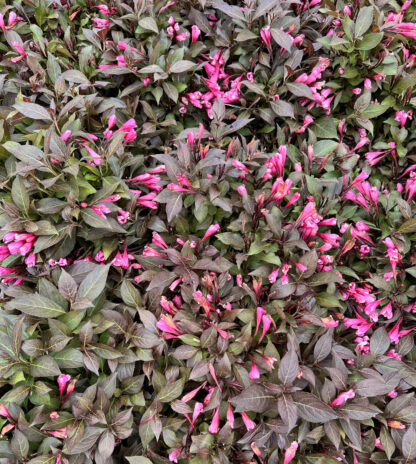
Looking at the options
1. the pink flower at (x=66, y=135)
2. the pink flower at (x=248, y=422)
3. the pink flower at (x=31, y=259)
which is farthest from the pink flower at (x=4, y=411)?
the pink flower at (x=66, y=135)

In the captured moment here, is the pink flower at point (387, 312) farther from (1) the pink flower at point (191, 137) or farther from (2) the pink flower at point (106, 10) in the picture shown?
(2) the pink flower at point (106, 10)

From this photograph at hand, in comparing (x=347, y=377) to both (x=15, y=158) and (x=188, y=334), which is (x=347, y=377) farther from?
(x=15, y=158)

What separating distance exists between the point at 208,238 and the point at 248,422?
0.84 meters

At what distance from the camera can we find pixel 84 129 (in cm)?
201

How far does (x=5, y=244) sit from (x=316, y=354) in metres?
1.53

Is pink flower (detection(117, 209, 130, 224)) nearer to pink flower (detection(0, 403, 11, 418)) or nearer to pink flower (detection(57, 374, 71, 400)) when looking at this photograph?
pink flower (detection(57, 374, 71, 400))

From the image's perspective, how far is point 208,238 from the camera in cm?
186

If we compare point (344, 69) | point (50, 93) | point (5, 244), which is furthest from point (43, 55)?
point (344, 69)

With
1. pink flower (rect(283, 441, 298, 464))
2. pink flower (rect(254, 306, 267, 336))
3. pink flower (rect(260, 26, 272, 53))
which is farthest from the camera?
pink flower (rect(260, 26, 272, 53))

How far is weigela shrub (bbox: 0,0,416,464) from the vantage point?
153 cm

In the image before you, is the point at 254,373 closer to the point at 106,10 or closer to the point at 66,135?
the point at 66,135

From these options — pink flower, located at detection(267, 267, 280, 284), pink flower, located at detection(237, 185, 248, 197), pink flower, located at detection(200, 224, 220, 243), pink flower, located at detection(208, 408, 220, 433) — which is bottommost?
pink flower, located at detection(208, 408, 220, 433)

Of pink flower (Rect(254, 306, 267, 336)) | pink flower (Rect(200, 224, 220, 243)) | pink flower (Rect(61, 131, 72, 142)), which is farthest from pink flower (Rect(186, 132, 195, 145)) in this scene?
pink flower (Rect(254, 306, 267, 336))

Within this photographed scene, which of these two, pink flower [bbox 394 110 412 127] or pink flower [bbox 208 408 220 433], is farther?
pink flower [bbox 394 110 412 127]
